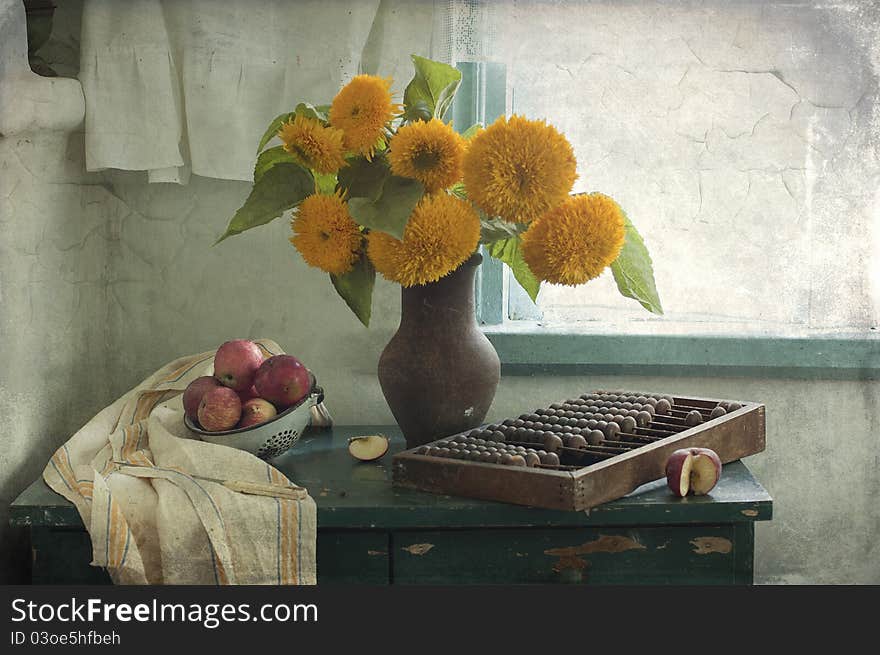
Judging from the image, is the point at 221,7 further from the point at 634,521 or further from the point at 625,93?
the point at 634,521

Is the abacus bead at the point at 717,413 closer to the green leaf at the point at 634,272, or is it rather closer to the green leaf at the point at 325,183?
the green leaf at the point at 634,272

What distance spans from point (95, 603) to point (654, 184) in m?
1.13

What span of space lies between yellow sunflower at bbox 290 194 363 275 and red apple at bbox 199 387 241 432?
0.74 feet

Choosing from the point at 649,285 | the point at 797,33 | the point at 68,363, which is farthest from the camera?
the point at 797,33

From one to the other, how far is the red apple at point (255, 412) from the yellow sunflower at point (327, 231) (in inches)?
8.5

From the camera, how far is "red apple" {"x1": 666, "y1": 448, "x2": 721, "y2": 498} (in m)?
1.20

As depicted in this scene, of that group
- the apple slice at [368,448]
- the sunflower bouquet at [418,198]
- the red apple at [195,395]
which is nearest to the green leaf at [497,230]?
the sunflower bouquet at [418,198]

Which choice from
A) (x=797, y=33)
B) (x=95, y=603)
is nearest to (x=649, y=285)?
(x=797, y=33)

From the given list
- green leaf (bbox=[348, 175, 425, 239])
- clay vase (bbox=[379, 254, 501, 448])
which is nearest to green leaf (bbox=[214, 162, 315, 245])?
green leaf (bbox=[348, 175, 425, 239])

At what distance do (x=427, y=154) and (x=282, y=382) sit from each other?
1.24 feet

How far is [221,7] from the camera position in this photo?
1629mm

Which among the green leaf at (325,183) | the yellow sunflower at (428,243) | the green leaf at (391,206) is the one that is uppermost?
the green leaf at (325,183)

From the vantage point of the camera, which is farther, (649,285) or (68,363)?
(68,363)

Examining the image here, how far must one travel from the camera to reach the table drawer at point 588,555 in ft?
3.95
